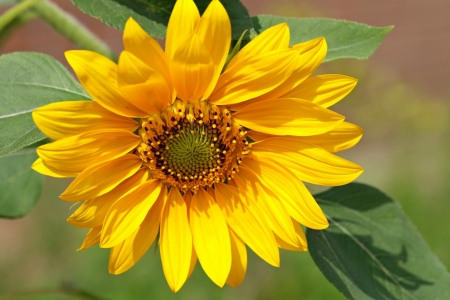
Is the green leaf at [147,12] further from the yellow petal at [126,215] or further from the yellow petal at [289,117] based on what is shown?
the yellow petal at [126,215]

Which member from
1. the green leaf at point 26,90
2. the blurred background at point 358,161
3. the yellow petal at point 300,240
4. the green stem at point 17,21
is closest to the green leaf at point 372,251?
the yellow petal at point 300,240

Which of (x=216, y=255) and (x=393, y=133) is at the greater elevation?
(x=216, y=255)

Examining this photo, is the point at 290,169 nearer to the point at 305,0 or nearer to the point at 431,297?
the point at 431,297

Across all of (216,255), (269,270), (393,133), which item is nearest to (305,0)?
(393,133)

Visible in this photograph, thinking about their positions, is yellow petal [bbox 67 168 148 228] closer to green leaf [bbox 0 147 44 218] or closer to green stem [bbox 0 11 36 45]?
green leaf [bbox 0 147 44 218]

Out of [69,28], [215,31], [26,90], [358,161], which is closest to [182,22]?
[215,31]

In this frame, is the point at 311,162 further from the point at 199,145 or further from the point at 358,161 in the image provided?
→ the point at 358,161
